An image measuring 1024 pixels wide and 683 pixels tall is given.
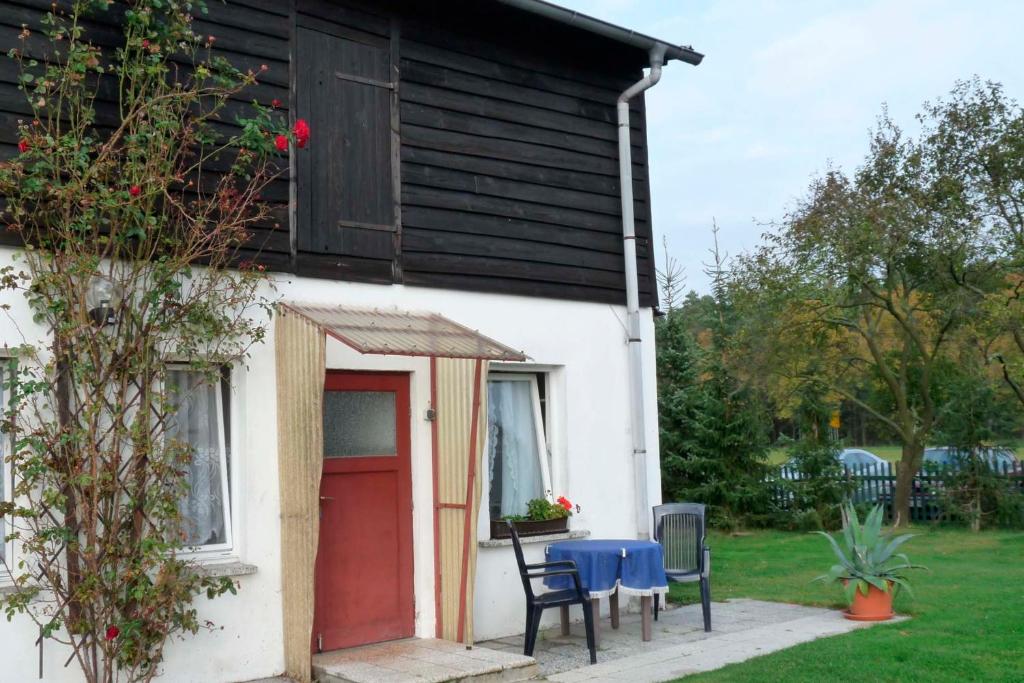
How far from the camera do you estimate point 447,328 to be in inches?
300

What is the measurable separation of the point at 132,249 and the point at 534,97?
3978mm

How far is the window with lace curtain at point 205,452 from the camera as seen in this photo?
673 centimetres

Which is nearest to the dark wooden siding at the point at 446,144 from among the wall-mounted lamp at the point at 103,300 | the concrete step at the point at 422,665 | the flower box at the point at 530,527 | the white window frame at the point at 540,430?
the white window frame at the point at 540,430

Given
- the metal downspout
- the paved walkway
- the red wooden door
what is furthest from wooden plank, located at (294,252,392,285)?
the paved walkway

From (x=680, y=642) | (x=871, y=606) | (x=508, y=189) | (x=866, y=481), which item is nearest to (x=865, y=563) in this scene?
(x=871, y=606)

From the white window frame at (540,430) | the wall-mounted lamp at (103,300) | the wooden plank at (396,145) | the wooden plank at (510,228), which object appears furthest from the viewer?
the white window frame at (540,430)

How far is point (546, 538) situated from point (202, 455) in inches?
118

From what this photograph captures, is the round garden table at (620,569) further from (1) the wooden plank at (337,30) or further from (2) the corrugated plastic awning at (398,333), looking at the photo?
(1) the wooden plank at (337,30)

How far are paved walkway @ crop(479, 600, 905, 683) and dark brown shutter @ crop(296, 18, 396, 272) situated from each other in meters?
3.14

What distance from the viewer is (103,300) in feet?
20.3

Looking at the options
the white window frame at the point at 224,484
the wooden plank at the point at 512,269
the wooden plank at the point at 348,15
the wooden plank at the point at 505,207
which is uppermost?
the wooden plank at the point at 348,15

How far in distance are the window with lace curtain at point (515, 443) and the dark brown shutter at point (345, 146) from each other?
5.25 ft

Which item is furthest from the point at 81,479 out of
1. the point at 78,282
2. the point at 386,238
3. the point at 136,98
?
the point at 386,238

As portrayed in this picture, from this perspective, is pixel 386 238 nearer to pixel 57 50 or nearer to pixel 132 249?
pixel 132 249
